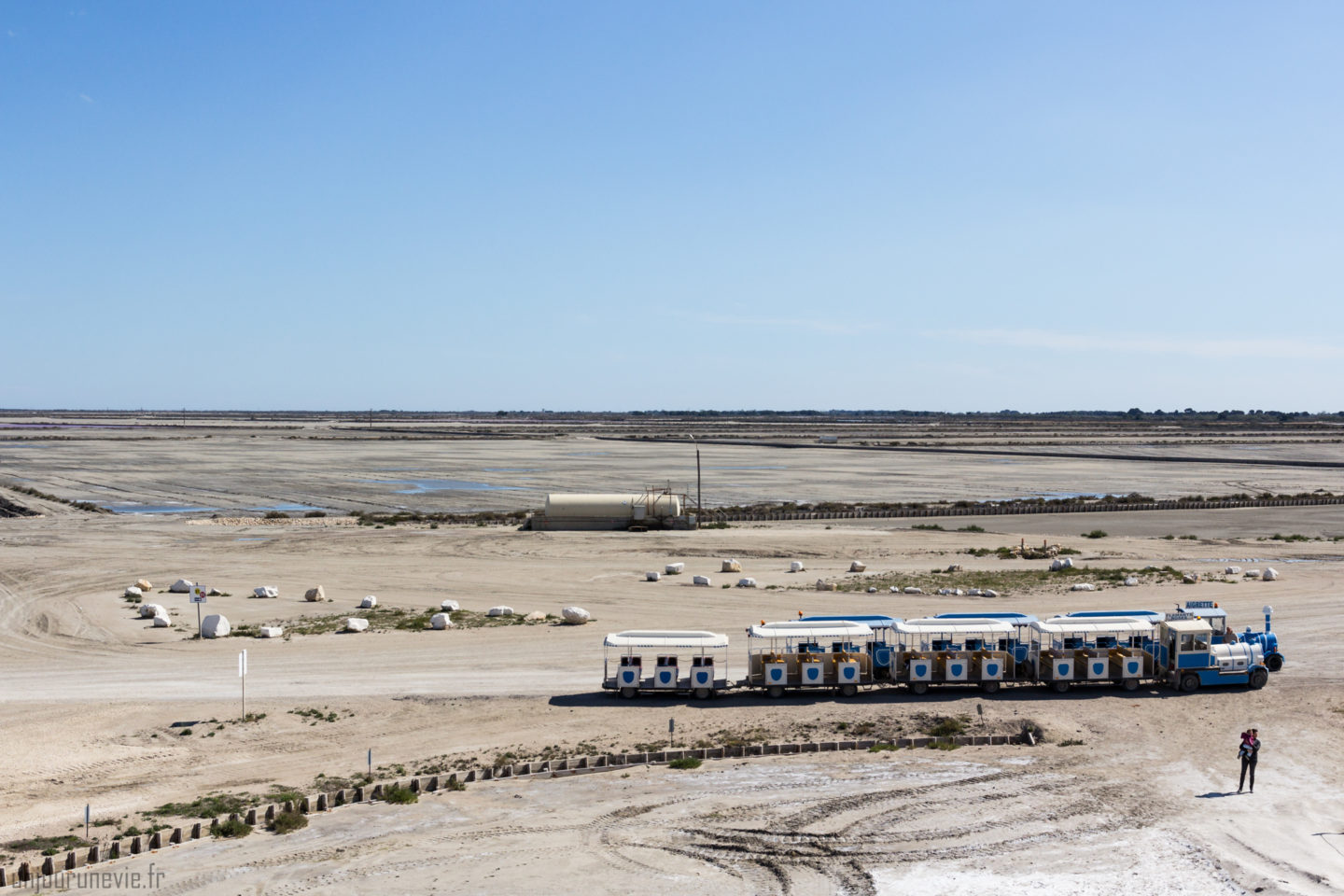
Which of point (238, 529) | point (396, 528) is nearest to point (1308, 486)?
point (396, 528)

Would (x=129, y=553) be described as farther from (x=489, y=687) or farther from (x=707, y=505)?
(x=707, y=505)

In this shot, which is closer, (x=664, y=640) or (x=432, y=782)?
(x=432, y=782)

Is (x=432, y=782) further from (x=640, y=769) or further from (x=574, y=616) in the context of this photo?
(x=574, y=616)

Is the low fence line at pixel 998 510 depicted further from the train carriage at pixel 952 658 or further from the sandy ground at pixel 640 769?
the train carriage at pixel 952 658

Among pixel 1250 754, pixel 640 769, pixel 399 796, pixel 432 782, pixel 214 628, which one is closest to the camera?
pixel 399 796

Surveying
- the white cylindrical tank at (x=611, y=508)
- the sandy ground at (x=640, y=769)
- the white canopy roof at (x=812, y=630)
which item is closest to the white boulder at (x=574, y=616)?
the sandy ground at (x=640, y=769)

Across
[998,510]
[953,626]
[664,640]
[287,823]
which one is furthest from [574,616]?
[998,510]

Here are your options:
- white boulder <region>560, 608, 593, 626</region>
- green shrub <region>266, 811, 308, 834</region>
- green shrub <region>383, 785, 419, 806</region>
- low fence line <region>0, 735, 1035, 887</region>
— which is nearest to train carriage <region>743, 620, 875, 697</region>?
low fence line <region>0, 735, 1035, 887</region>
